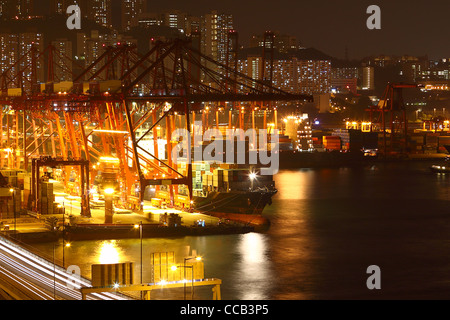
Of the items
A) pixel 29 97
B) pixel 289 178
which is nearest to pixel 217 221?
pixel 29 97

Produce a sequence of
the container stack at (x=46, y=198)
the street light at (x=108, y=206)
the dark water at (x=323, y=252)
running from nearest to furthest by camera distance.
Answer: the dark water at (x=323, y=252), the street light at (x=108, y=206), the container stack at (x=46, y=198)

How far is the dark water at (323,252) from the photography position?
1567 cm

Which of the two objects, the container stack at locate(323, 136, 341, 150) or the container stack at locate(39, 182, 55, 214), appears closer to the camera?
the container stack at locate(39, 182, 55, 214)

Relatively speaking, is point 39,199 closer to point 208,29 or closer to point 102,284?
point 102,284

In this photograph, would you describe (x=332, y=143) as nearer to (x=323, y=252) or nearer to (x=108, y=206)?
(x=323, y=252)

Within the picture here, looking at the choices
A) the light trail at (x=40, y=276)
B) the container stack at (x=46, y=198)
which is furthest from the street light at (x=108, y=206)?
the light trail at (x=40, y=276)

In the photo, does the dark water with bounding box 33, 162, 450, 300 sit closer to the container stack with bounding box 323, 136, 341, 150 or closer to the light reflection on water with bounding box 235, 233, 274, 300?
the light reflection on water with bounding box 235, 233, 274, 300

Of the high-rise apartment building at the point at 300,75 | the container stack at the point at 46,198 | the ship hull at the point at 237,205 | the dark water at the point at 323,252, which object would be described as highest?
the high-rise apartment building at the point at 300,75

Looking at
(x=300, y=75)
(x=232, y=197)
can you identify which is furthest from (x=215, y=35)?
(x=232, y=197)

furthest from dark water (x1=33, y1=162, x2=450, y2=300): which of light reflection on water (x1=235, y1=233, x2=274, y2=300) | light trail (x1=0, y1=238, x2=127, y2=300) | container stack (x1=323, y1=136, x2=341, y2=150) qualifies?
container stack (x1=323, y1=136, x2=341, y2=150)

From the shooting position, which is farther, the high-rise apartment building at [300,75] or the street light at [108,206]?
the high-rise apartment building at [300,75]

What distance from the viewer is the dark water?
51.4 feet

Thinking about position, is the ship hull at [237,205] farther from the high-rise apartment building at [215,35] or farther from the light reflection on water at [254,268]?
the high-rise apartment building at [215,35]
